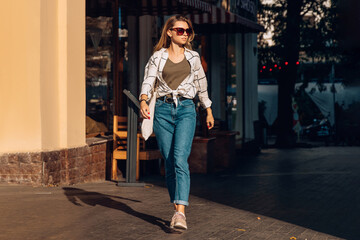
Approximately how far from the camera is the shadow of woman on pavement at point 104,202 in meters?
7.16

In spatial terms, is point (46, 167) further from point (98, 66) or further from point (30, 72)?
point (98, 66)

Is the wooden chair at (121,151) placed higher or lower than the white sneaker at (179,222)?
higher

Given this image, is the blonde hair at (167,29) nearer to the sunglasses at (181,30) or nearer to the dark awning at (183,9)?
the sunglasses at (181,30)

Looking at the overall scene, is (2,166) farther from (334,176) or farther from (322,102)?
(322,102)

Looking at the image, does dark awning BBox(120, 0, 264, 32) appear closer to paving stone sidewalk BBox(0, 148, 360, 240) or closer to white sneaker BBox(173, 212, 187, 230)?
paving stone sidewalk BBox(0, 148, 360, 240)

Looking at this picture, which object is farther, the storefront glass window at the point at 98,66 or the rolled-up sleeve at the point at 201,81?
the storefront glass window at the point at 98,66

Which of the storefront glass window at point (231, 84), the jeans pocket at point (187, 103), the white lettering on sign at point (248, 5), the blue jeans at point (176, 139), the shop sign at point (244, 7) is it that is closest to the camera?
the blue jeans at point (176, 139)

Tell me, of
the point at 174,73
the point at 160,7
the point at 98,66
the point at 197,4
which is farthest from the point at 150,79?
the point at 160,7

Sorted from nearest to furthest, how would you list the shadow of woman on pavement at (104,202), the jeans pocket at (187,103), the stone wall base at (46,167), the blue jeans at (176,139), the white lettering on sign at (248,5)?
the blue jeans at (176,139)
the jeans pocket at (187,103)
the shadow of woman on pavement at (104,202)
the stone wall base at (46,167)
the white lettering on sign at (248,5)

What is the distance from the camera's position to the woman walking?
671 cm

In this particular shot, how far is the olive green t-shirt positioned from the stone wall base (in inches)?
128

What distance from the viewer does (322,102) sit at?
38.0 m

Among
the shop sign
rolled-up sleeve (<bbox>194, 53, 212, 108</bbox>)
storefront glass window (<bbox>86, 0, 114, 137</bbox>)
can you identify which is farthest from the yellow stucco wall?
the shop sign

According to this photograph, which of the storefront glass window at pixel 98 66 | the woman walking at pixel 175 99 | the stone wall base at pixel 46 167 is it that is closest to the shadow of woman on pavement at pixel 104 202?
the stone wall base at pixel 46 167
